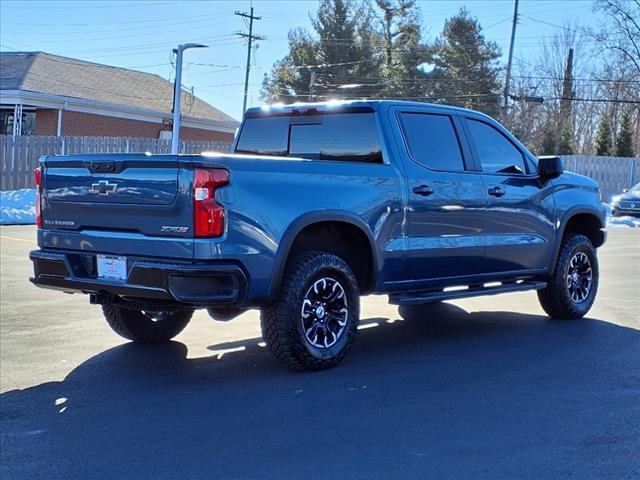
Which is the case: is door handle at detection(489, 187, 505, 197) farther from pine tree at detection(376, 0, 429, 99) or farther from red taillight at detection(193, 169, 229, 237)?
pine tree at detection(376, 0, 429, 99)

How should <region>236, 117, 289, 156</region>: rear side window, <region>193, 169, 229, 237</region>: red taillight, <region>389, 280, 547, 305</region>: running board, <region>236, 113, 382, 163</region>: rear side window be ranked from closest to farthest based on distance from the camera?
<region>193, 169, 229, 237</region>: red taillight < <region>389, 280, 547, 305</region>: running board < <region>236, 113, 382, 163</region>: rear side window < <region>236, 117, 289, 156</region>: rear side window

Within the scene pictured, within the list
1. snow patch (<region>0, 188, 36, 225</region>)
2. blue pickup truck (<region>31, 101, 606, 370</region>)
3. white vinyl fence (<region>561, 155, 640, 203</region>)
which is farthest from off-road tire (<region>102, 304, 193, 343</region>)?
white vinyl fence (<region>561, 155, 640, 203</region>)

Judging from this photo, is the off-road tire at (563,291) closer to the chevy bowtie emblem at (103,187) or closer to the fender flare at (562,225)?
the fender flare at (562,225)

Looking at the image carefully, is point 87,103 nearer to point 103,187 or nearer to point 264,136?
point 264,136

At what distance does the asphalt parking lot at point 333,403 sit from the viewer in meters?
4.24

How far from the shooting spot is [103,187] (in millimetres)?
5727

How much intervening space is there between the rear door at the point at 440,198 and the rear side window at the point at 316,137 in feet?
0.99

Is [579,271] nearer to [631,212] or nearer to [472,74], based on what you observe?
[631,212]

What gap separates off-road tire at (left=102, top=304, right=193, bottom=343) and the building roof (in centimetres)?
2413

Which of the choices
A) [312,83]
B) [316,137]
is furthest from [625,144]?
[316,137]

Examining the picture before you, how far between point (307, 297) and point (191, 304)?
3.12 feet

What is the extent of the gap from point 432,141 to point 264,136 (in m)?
1.52

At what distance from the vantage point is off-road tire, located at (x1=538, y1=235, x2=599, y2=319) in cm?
813

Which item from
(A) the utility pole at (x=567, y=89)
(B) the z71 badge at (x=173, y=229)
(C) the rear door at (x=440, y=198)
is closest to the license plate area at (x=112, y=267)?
(B) the z71 badge at (x=173, y=229)
